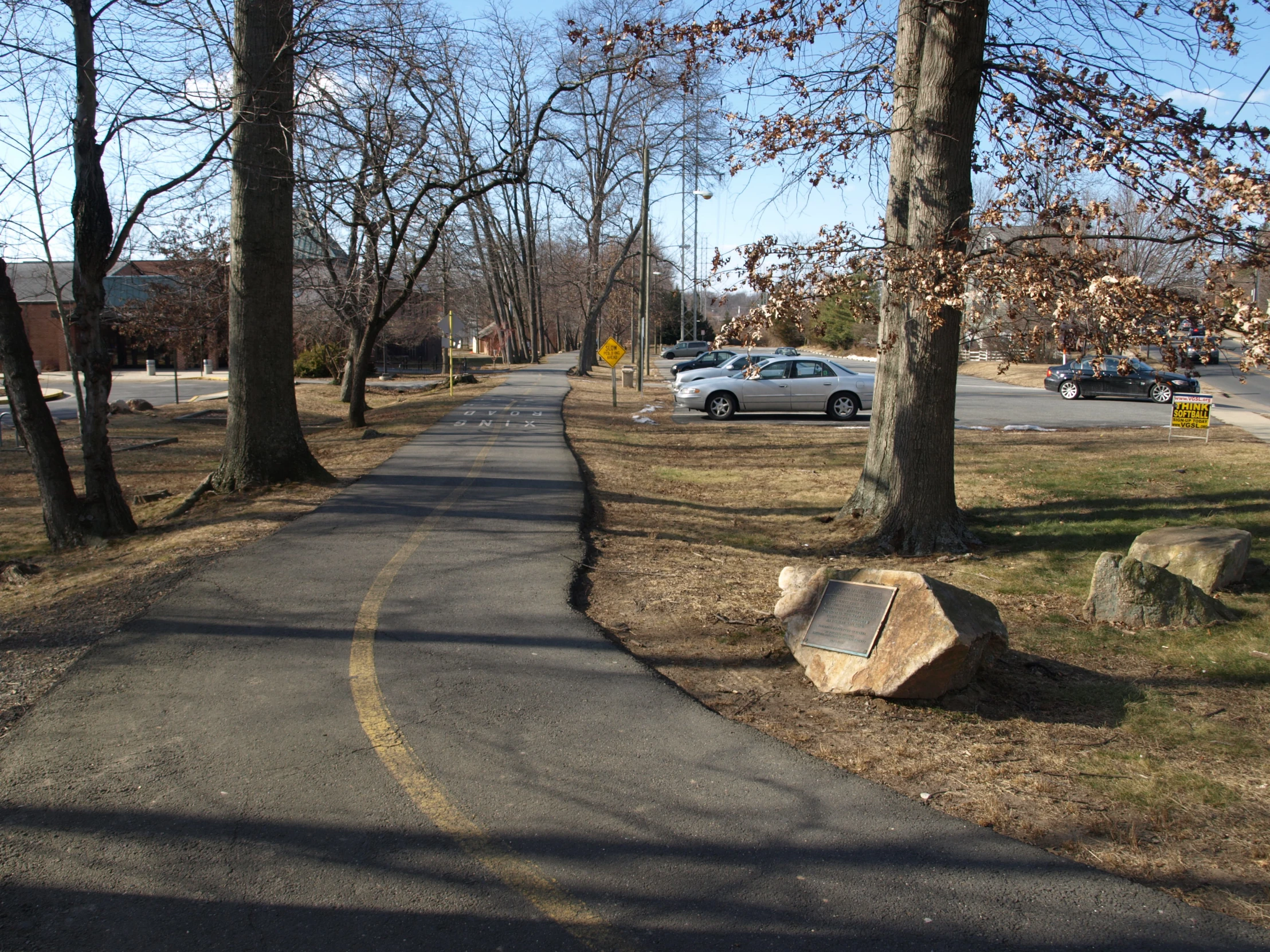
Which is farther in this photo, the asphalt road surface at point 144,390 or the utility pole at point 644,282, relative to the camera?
the utility pole at point 644,282

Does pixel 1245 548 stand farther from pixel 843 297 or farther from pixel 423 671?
pixel 423 671

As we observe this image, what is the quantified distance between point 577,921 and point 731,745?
5.42 ft

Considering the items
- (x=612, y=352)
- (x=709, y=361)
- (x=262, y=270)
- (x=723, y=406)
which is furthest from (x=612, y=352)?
(x=262, y=270)

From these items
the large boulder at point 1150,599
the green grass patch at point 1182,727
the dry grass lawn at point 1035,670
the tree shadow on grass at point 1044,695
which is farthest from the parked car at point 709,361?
the green grass patch at point 1182,727

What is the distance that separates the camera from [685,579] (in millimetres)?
8367

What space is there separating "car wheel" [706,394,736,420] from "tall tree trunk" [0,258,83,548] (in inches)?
657

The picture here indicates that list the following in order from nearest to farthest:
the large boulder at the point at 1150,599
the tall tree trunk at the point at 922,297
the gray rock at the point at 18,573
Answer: the large boulder at the point at 1150,599
the tall tree trunk at the point at 922,297
the gray rock at the point at 18,573

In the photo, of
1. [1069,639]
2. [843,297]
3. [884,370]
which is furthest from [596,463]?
[1069,639]

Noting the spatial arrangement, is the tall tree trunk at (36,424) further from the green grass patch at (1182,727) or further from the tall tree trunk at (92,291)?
the green grass patch at (1182,727)

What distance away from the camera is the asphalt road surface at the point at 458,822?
128 inches

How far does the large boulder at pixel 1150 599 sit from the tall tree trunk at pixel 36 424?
408 inches

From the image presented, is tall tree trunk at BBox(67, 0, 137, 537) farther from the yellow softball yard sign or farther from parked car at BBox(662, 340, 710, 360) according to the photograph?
parked car at BBox(662, 340, 710, 360)

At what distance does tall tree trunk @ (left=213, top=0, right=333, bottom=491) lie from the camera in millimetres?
11266

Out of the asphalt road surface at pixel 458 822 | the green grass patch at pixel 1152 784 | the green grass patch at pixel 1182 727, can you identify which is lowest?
the green grass patch at pixel 1182 727
